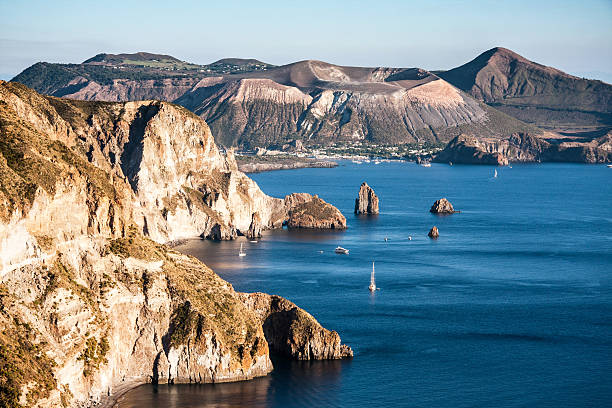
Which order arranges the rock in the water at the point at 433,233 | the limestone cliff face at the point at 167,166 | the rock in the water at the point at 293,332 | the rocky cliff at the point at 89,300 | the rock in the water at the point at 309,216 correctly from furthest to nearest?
1. the rock in the water at the point at 309,216
2. the rock in the water at the point at 433,233
3. the limestone cliff face at the point at 167,166
4. the rock in the water at the point at 293,332
5. the rocky cliff at the point at 89,300

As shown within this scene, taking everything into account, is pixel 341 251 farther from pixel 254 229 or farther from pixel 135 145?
pixel 135 145

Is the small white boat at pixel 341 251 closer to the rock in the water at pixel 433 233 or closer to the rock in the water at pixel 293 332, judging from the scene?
the rock in the water at pixel 433 233

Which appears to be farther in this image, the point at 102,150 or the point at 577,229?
the point at 577,229

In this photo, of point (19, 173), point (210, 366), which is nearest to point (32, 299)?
point (19, 173)

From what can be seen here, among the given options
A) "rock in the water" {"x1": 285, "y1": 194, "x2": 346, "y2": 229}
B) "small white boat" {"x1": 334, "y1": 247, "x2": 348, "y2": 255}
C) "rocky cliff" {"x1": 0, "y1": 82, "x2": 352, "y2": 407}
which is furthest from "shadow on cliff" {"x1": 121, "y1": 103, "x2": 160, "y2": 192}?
"rocky cliff" {"x1": 0, "y1": 82, "x2": 352, "y2": 407}

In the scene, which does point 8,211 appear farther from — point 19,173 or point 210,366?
point 210,366

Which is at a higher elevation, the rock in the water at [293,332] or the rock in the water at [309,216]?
the rock in the water at [309,216]

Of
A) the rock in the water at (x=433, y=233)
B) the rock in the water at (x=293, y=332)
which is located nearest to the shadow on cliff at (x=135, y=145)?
the rock in the water at (x=433, y=233)
